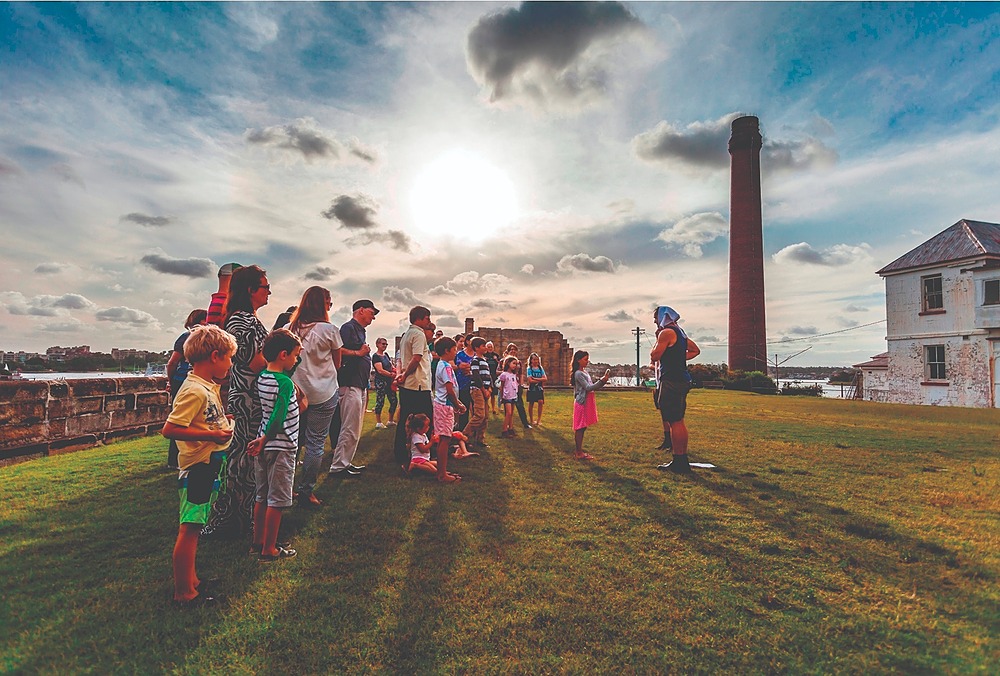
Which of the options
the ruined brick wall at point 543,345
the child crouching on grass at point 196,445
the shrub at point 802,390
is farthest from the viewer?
the ruined brick wall at point 543,345

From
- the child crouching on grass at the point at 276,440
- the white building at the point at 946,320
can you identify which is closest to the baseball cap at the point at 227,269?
the child crouching on grass at the point at 276,440

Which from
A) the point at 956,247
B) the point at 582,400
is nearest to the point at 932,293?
the point at 956,247

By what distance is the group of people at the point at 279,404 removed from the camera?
2955 millimetres

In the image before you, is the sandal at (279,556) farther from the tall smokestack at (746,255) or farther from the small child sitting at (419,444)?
the tall smokestack at (746,255)

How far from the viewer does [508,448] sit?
831cm

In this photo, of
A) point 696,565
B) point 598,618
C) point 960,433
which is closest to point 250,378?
point 598,618

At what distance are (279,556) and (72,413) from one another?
23.4 feet

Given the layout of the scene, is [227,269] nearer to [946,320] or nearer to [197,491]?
[197,491]

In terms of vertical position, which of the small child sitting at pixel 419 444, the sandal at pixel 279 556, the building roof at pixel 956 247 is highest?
the building roof at pixel 956 247

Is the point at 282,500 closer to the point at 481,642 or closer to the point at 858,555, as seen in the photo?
the point at 481,642

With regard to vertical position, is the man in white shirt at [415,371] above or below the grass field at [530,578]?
above

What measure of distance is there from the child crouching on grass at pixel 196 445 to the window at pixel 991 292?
28228 millimetres

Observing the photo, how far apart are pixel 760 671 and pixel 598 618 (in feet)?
2.69

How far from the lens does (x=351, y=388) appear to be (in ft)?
20.1
